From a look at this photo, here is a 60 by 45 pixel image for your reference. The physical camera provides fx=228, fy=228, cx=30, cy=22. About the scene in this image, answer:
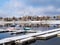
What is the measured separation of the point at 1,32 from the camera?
59.3m

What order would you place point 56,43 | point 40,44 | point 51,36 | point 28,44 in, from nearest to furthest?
point 28,44 < point 40,44 < point 56,43 < point 51,36

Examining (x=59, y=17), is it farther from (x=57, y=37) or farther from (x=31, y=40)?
(x=31, y=40)

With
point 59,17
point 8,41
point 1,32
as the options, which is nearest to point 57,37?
point 8,41

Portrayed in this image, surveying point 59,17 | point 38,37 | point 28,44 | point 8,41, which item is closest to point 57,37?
point 38,37

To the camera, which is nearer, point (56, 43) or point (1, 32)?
point (56, 43)

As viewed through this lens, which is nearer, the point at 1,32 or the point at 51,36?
the point at 51,36

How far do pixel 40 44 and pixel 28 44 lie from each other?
2.63 meters

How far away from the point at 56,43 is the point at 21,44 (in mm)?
9639

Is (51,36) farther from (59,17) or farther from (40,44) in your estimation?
(59,17)

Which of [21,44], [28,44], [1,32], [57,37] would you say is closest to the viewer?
[21,44]

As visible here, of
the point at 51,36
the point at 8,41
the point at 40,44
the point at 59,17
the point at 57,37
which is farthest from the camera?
the point at 59,17

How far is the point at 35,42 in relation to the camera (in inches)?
1239

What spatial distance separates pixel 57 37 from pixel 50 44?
8.09 meters

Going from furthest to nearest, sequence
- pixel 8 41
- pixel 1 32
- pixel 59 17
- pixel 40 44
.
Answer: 1. pixel 59 17
2. pixel 1 32
3. pixel 40 44
4. pixel 8 41
